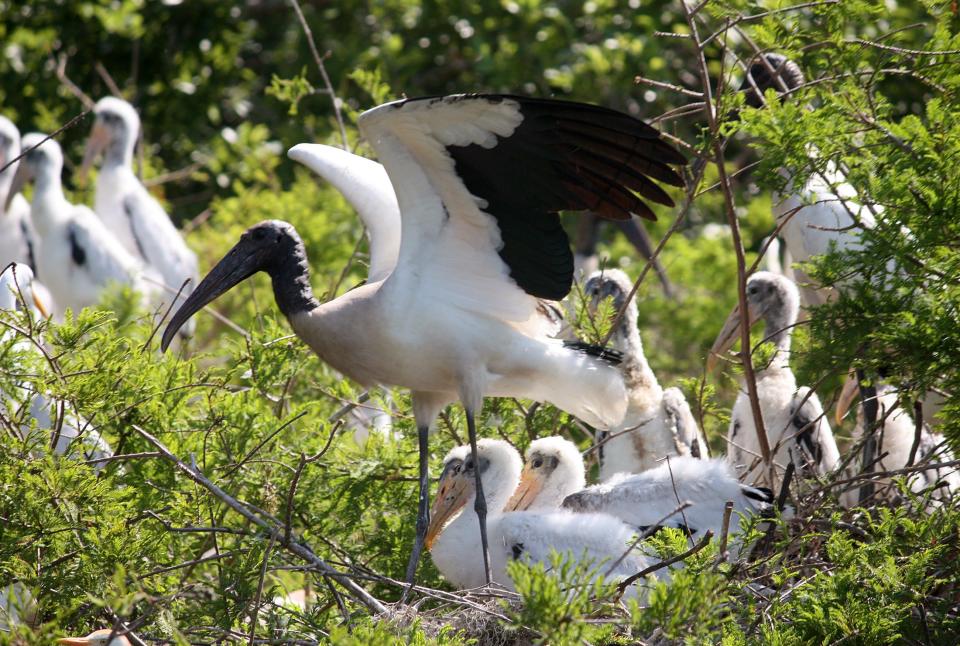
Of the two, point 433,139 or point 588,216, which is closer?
point 433,139

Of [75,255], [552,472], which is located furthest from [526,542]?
[75,255]

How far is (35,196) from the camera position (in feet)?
25.4

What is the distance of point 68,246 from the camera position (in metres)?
7.55

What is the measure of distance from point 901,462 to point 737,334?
77 centimetres

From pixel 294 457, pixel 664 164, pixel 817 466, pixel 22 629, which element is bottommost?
pixel 22 629

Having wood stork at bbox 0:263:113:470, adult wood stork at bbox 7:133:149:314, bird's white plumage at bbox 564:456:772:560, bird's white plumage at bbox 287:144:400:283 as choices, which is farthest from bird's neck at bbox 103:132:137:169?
bird's white plumage at bbox 564:456:772:560

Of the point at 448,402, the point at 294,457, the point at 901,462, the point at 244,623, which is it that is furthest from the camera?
the point at 901,462

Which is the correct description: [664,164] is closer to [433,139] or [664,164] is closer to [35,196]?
[433,139]

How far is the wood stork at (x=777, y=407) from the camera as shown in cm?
490

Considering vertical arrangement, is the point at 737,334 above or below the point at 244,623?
above

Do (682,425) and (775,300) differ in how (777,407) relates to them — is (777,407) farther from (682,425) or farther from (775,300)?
(775,300)

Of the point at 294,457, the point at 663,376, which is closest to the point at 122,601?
the point at 294,457

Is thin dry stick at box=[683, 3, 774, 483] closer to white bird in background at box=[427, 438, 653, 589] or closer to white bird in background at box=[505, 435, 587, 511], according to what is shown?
white bird in background at box=[427, 438, 653, 589]

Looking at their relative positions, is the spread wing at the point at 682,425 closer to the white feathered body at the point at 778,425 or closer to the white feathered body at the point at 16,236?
the white feathered body at the point at 778,425
